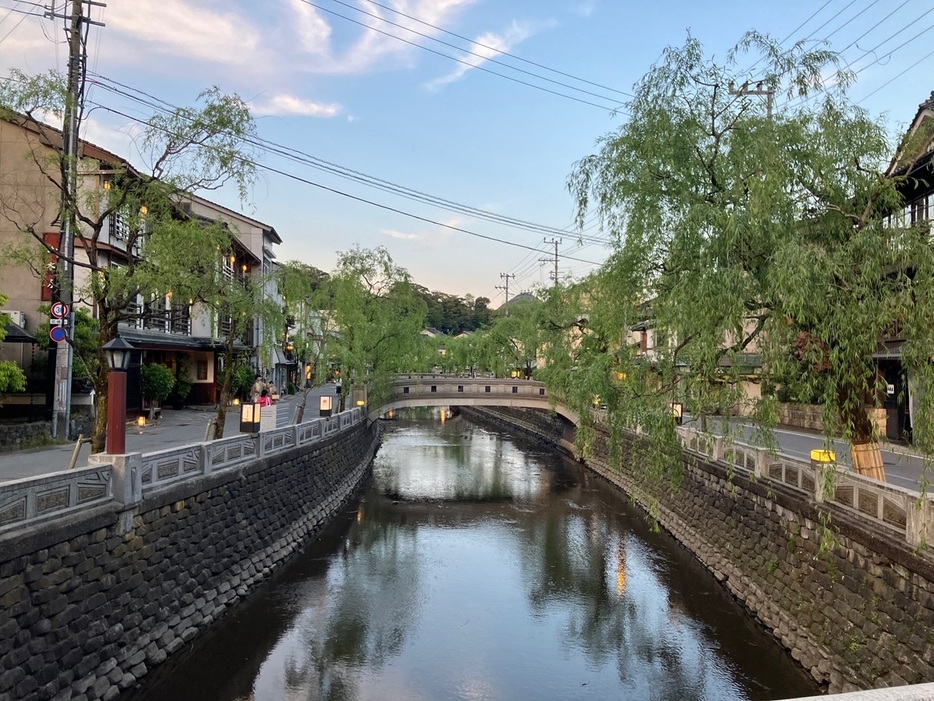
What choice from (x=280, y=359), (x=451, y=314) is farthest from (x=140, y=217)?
(x=451, y=314)

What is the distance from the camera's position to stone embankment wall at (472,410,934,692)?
28.2 ft

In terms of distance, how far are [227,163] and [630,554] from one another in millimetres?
15265

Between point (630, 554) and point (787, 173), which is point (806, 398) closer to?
point (787, 173)

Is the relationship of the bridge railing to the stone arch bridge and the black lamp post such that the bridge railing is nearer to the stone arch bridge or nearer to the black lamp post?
the stone arch bridge

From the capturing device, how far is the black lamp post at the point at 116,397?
10.4 metres

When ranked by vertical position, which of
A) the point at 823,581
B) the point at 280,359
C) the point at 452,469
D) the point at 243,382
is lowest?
the point at 452,469

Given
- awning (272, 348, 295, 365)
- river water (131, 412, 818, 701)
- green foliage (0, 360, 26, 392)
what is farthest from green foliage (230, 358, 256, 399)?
green foliage (0, 360, 26, 392)

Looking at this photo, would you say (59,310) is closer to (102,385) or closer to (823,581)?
(102,385)

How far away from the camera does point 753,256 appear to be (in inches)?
383

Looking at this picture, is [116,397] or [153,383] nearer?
[116,397]

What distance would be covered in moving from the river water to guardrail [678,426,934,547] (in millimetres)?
3050

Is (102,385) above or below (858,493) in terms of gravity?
above

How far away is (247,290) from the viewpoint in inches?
711

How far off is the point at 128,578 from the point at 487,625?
7.28 metres
